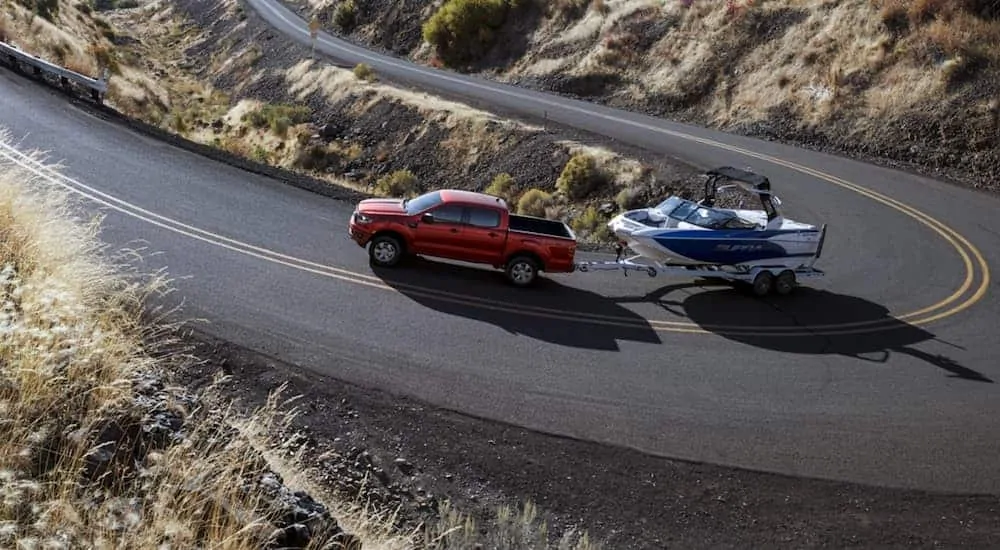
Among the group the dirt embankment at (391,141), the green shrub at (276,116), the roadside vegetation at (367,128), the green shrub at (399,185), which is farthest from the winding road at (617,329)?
the green shrub at (276,116)

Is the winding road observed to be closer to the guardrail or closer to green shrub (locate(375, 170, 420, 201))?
the guardrail

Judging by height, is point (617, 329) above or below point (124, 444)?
below

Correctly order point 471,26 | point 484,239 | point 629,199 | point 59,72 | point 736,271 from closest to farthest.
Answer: point 484,239, point 736,271, point 59,72, point 629,199, point 471,26

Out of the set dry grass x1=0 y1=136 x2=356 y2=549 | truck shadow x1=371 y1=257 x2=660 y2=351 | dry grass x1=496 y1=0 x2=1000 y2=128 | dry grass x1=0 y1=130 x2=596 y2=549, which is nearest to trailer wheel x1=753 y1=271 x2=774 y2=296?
truck shadow x1=371 y1=257 x2=660 y2=351

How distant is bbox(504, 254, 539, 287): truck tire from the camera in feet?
48.9

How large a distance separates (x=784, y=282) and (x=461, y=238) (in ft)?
21.7

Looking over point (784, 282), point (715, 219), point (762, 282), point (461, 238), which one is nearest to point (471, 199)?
point (461, 238)

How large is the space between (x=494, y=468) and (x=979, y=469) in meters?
6.67

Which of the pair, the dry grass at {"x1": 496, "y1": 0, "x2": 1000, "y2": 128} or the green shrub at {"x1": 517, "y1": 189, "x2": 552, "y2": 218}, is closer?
the green shrub at {"x1": 517, "y1": 189, "x2": 552, "y2": 218}

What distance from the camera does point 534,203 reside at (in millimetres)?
24781

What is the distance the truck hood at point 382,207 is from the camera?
49.2 ft

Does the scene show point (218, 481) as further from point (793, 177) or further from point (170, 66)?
point (170, 66)

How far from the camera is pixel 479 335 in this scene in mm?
12734

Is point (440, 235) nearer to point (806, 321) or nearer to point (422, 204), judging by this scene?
point (422, 204)
